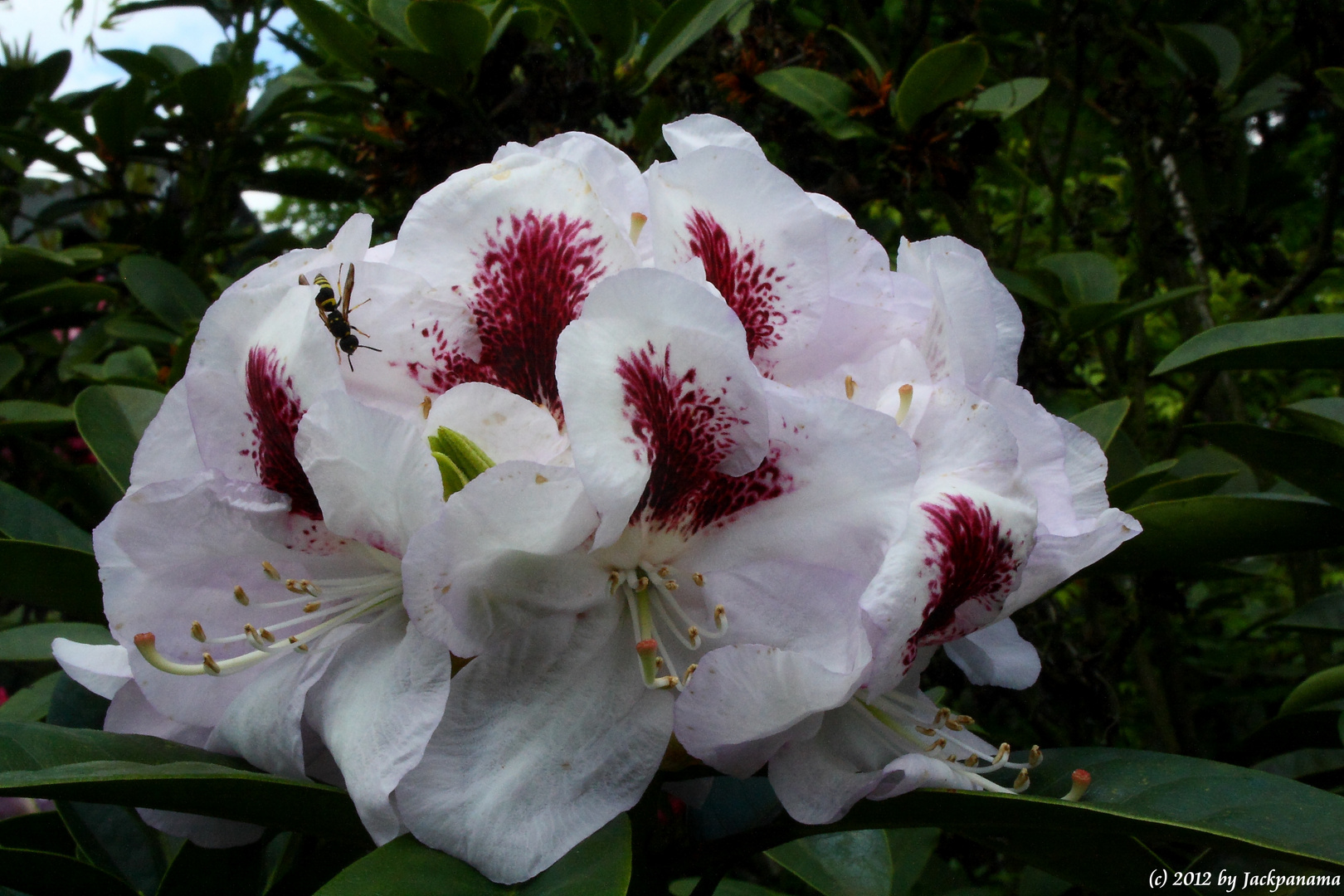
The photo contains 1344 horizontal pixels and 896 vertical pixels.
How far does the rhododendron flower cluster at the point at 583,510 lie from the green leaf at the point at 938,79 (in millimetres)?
869

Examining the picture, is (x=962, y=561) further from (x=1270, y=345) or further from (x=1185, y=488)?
(x=1185, y=488)

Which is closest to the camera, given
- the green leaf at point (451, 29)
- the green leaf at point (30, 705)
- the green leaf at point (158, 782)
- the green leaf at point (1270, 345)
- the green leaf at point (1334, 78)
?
the green leaf at point (158, 782)

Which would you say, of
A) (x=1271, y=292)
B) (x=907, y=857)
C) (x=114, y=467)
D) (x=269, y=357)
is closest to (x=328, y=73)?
(x=114, y=467)

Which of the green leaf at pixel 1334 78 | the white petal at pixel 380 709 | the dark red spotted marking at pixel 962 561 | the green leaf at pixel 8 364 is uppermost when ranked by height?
the green leaf at pixel 1334 78

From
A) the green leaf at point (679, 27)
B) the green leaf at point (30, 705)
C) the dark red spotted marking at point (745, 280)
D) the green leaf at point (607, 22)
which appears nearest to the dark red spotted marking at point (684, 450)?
the dark red spotted marking at point (745, 280)

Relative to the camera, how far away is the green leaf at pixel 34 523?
4.56ft

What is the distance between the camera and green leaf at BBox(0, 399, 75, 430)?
1947mm

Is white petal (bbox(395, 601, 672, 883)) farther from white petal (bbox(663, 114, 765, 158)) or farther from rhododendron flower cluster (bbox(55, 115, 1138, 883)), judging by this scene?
white petal (bbox(663, 114, 765, 158))

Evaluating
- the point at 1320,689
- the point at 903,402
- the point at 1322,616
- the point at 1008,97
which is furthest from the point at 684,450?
the point at 1008,97

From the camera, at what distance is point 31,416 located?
198 cm

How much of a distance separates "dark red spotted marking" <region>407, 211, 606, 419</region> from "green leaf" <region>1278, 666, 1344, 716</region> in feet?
3.69

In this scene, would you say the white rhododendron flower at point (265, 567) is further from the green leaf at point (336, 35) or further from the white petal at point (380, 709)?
the green leaf at point (336, 35)

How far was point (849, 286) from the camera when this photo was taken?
2.98 ft

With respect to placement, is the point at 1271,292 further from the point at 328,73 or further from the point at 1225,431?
the point at 328,73
